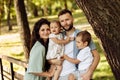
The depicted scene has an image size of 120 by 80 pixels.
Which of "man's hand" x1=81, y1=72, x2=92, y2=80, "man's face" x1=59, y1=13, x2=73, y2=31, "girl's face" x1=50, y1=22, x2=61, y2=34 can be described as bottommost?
"man's hand" x1=81, y1=72, x2=92, y2=80

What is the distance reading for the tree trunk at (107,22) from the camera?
3.38 meters

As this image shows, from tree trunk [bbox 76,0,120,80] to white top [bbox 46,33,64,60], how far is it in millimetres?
616

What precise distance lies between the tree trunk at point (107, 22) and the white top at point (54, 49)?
2.02 feet

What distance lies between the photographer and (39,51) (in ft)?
13.7

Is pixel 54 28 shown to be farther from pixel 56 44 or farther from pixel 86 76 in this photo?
pixel 86 76

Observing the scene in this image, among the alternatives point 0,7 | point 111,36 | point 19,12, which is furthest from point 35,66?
point 0,7

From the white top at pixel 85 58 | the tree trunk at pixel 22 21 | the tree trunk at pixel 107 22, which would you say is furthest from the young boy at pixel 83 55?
the tree trunk at pixel 22 21

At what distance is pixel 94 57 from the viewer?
3.95 metres

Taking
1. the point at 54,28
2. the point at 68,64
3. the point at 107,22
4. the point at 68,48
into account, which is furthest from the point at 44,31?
the point at 107,22

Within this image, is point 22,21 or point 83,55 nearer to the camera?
point 83,55

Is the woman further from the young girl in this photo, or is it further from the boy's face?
the boy's face

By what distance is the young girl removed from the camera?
4086mm

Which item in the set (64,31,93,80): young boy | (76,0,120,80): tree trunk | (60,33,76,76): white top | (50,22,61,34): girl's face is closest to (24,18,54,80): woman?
(50,22,61,34): girl's face

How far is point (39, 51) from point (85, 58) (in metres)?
0.60
